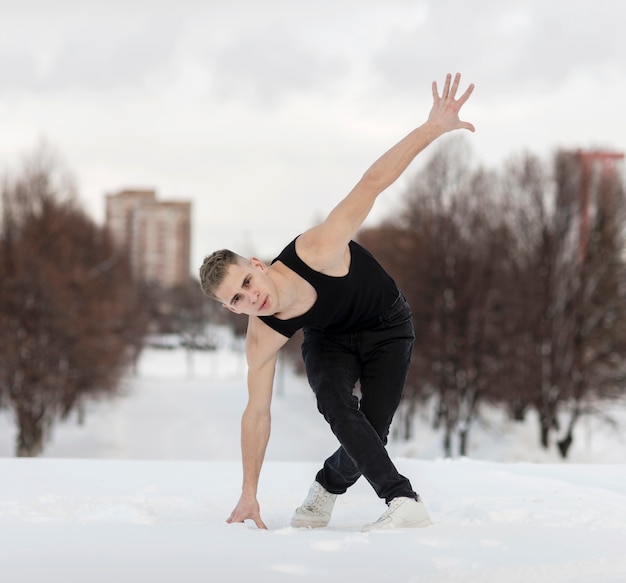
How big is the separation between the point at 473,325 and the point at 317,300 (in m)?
22.7

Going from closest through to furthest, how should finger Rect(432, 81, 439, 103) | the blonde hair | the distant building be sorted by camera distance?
the blonde hair → finger Rect(432, 81, 439, 103) → the distant building

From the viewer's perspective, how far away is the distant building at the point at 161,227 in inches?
3398

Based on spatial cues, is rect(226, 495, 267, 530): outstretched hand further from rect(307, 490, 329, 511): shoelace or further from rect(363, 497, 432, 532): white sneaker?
rect(363, 497, 432, 532): white sneaker

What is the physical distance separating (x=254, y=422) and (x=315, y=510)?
0.53m

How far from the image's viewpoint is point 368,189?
3547mm

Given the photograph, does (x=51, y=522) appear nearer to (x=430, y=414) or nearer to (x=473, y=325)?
(x=473, y=325)

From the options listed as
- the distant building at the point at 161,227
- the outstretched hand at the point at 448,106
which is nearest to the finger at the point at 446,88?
the outstretched hand at the point at 448,106

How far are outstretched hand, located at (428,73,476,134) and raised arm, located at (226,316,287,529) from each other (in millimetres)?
1159

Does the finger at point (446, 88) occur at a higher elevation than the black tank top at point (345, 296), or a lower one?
higher

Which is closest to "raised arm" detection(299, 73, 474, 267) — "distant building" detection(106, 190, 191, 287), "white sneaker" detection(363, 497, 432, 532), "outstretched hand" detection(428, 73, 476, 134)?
"outstretched hand" detection(428, 73, 476, 134)

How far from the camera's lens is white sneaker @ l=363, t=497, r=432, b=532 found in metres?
3.56

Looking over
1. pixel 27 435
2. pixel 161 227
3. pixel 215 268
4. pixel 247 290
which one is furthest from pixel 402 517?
pixel 161 227

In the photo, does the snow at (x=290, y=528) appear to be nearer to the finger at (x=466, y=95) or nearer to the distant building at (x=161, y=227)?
the finger at (x=466, y=95)

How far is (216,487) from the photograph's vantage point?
511 cm
